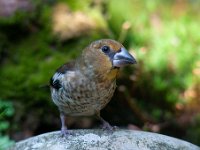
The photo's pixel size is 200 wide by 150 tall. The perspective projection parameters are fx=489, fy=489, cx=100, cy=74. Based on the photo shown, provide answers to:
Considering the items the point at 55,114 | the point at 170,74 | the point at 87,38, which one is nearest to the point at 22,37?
the point at 87,38

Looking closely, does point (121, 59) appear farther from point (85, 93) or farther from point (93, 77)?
point (85, 93)

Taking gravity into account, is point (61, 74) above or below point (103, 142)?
above

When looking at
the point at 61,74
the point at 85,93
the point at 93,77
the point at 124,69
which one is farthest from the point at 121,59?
the point at 124,69

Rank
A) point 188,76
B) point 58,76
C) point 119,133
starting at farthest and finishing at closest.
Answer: point 188,76 < point 58,76 < point 119,133

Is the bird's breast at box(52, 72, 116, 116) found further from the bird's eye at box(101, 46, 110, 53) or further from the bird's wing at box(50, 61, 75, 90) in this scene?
the bird's eye at box(101, 46, 110, 53)

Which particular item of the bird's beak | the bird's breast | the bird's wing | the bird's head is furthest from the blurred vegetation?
the bird's beak

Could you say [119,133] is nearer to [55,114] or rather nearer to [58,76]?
[58,76]

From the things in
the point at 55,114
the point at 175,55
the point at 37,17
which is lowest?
the point at 55,114

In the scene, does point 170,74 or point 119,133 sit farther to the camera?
point 170,74
